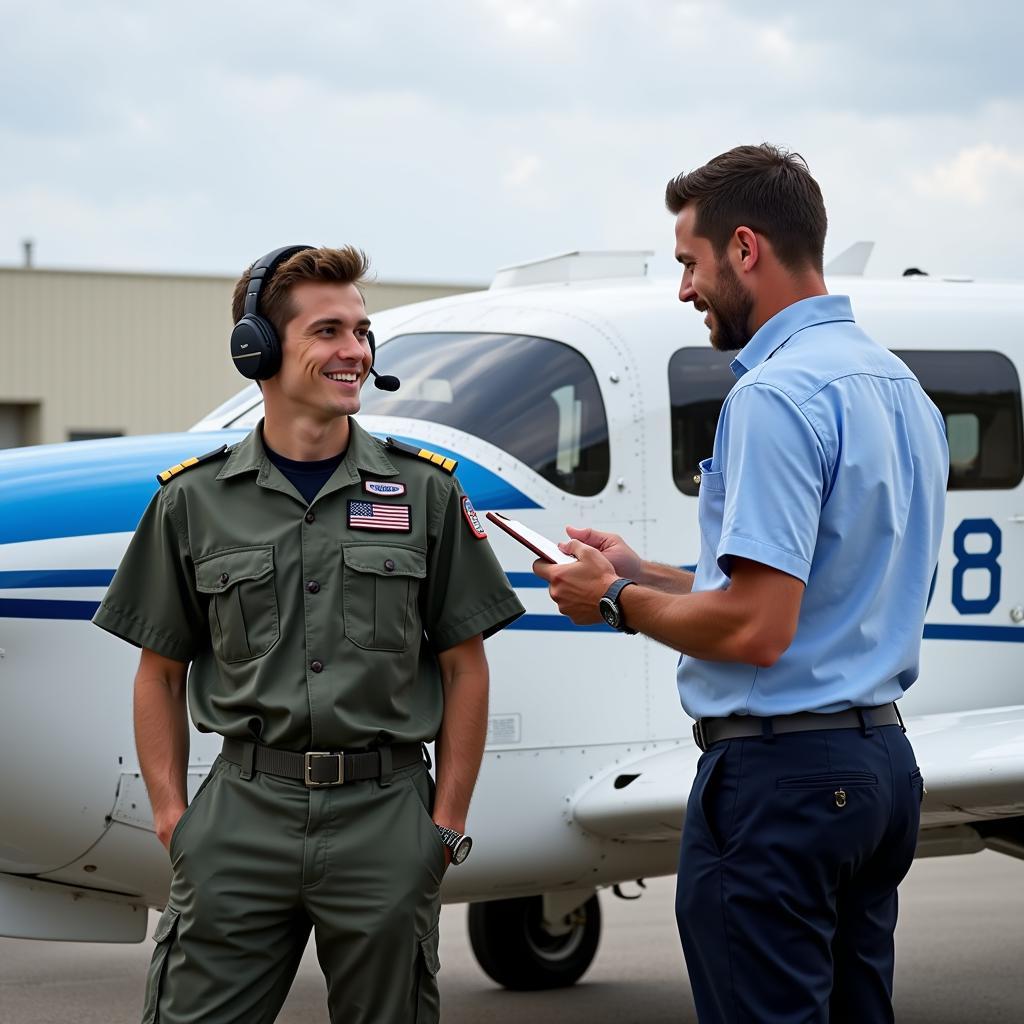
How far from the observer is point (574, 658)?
5.00 meters

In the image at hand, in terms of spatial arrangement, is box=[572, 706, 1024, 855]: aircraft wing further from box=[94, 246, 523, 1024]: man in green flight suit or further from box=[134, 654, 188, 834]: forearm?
box=[134, 654, 188, 834]: forearm

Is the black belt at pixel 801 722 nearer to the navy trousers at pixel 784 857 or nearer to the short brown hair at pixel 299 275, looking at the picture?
the navy trousers at pixel 784 857

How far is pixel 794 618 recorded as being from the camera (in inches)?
107

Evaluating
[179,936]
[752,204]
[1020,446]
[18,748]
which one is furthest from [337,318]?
[1020,446]

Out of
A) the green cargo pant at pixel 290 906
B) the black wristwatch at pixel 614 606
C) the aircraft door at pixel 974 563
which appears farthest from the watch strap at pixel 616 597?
the aircraft door at pixel 974 563

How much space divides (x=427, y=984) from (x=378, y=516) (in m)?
0.88

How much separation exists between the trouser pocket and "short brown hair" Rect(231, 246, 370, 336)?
1209mm

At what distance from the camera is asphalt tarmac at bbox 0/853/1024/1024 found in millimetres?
6312

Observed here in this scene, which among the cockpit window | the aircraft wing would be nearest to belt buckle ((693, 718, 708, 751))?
the aircraft wing

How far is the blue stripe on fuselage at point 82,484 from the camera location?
430 centimetres

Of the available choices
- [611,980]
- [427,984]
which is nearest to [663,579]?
[427,984]

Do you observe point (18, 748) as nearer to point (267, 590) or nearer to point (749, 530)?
point (267, 590)

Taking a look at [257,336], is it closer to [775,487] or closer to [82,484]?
[775,487]

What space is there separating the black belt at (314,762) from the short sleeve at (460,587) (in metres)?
0.27
